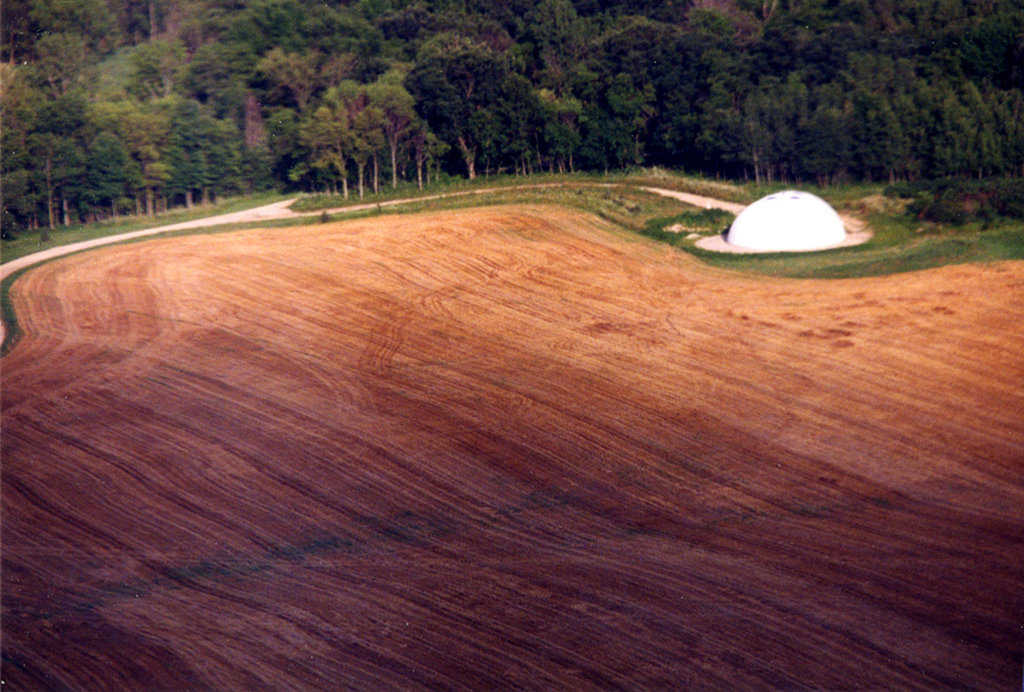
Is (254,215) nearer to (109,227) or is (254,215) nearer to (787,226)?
(109,227)

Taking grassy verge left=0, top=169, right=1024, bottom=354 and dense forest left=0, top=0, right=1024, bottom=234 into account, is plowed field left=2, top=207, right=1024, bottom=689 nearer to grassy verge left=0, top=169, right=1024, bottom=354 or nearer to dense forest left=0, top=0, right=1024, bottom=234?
grassy verge left=0, top=169, right=1024, bottom=354

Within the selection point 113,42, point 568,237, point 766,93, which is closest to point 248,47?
point 113,42

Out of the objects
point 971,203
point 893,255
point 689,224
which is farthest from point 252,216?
point 971,203

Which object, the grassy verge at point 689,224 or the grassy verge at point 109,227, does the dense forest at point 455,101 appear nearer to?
the grassy verge at point 109,227

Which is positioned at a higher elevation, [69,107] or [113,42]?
[113,42]

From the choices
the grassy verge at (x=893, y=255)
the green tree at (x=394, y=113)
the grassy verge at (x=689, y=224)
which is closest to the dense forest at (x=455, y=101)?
the green tree at (x=394, y=113)

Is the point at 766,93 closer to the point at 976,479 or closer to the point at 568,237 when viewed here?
the point at 568,237

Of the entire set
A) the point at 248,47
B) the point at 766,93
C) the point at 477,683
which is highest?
the point at 248,47
